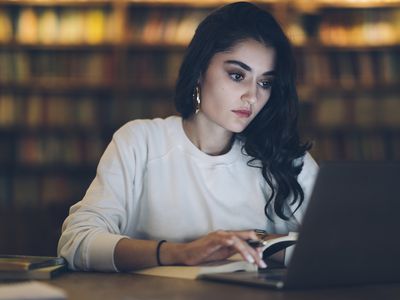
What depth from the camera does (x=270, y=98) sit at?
2.31 meters

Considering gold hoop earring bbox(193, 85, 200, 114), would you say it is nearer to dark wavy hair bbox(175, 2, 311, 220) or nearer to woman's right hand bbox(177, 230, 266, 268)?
dark wavy hair bbox(175, 2, 311, 220)

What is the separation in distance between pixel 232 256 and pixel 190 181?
533 millimetres

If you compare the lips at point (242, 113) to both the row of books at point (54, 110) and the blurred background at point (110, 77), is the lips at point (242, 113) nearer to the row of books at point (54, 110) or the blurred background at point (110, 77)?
the blurred background at point (110, 77)

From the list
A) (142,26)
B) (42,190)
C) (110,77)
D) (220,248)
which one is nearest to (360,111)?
(142,26)

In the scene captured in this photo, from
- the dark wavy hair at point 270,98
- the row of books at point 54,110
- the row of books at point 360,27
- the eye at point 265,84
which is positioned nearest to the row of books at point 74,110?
the row of books at point 54,110

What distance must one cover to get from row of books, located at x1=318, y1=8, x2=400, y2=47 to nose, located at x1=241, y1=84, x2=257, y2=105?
3.28 m

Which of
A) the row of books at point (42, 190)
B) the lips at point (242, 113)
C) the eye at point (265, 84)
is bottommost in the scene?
the row of books at point (42, 190)

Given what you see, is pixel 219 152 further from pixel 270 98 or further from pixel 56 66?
pixel 56 66

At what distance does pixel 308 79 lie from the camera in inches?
207

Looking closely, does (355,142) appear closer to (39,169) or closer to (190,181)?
(39,169)

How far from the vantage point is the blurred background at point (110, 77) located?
5.27 metres

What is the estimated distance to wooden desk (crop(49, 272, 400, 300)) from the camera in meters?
1.25

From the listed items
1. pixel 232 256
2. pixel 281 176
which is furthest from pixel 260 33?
pixel 232 256

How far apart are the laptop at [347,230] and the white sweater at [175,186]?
0.74 metres
